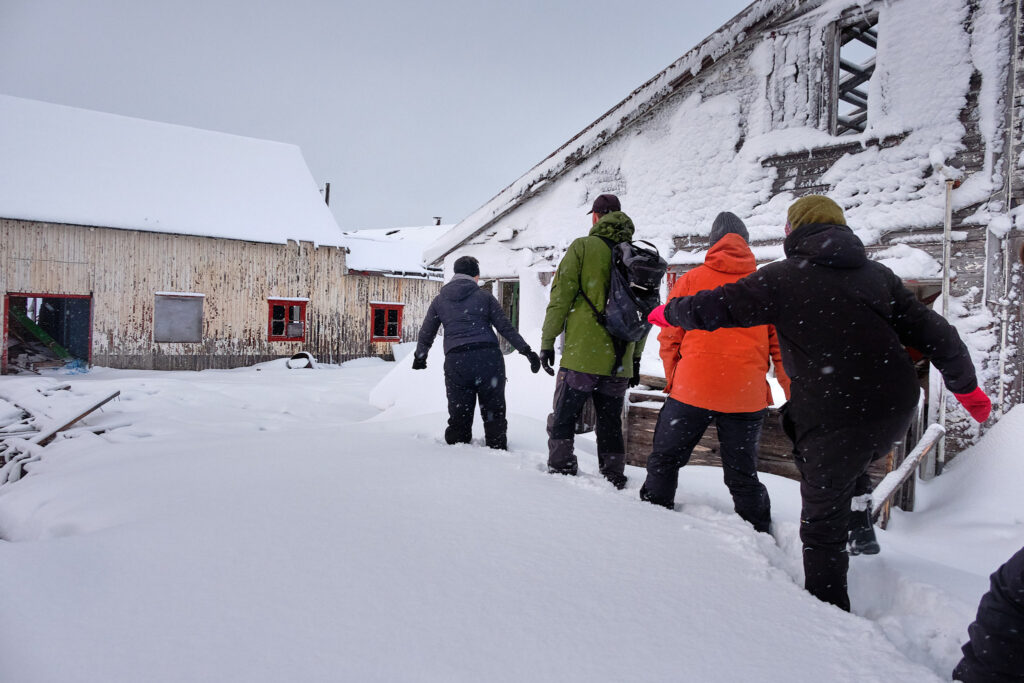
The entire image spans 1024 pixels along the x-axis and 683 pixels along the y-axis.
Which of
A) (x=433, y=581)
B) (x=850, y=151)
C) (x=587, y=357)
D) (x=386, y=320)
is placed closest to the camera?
(x=433, y=581)

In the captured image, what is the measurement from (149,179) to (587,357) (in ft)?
56.2

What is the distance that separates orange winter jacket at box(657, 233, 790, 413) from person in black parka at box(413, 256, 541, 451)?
143 centimetres

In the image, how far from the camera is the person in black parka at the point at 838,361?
191 centimetres

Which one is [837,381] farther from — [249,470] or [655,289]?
[249,470]

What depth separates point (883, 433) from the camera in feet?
6.26

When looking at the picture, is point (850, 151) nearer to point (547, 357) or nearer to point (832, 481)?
point (547, 357)

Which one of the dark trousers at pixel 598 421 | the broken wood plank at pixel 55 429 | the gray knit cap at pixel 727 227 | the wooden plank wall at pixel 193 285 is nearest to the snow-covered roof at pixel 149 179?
the wooden plank wall at pixel 193 285

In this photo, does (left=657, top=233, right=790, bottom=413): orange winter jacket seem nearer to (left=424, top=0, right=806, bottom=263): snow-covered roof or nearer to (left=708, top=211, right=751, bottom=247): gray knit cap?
(left=708, top=211, right=751, bottom=247): gray knit cap

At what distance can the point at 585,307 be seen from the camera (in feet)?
10.7

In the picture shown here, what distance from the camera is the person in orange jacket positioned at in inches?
104

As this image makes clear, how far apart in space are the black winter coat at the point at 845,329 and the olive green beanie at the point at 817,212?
4 centimetres

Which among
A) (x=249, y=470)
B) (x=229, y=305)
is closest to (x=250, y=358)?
(x=229, y=305)

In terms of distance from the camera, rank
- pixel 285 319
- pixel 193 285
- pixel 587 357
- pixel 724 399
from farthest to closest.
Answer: pixel 285 319
pixel 193 285
pixel 587 357
pixel 724 399

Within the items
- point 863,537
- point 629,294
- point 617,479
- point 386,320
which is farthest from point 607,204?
point 386,320
